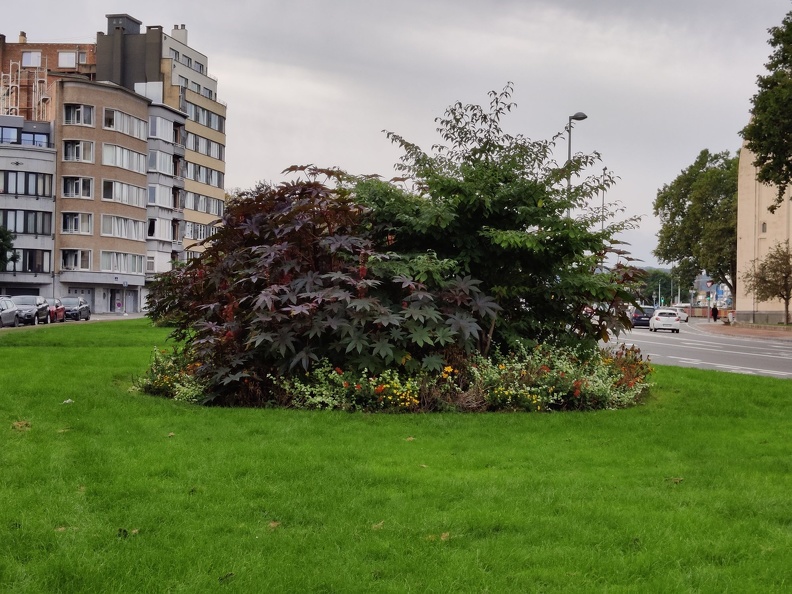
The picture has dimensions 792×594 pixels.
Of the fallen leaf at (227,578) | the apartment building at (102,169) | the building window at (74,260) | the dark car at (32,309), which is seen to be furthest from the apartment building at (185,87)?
the fallen leaf at (227,578)

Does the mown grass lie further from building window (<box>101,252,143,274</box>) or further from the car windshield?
building window (<box>101,252,143,274</box>)

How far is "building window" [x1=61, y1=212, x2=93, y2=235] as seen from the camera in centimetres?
7312

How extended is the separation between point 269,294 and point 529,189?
3750 mm

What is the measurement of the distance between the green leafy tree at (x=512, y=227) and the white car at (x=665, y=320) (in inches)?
1736

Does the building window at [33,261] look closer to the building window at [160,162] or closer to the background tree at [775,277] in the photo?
the building window at [160,162]

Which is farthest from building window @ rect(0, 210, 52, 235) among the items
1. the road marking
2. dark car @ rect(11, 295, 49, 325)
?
the road marking

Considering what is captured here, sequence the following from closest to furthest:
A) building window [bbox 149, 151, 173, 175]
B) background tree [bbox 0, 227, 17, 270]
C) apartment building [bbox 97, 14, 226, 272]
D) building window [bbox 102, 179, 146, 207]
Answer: background tree [bbox 0, 227, 17, 270] < building window [bbox 102, 179, 146, 207] < building window [bbox 149, 151, 173, 175] < apartment building [bbox 97, 14, 226, 272]

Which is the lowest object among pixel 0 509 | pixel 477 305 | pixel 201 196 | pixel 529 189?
pixel 0 509

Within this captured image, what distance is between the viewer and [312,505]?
5.76m

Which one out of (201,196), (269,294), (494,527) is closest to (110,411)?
(269,294)

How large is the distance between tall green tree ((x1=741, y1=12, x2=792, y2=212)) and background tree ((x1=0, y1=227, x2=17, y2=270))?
5293 cm

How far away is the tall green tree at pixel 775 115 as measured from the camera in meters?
32.3

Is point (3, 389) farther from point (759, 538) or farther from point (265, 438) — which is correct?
point (759, 538)

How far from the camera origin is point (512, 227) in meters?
12.1
